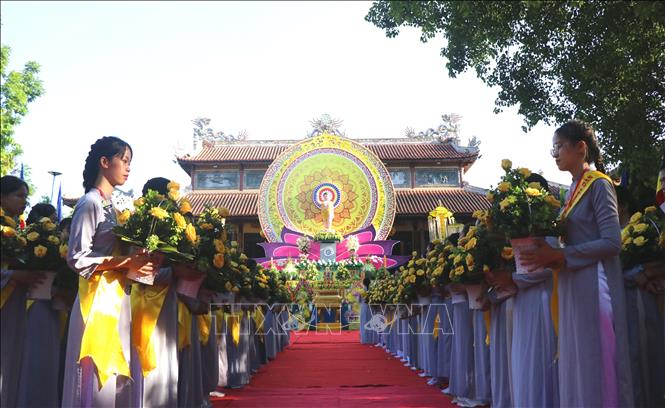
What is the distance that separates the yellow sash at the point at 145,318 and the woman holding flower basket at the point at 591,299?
2099mm

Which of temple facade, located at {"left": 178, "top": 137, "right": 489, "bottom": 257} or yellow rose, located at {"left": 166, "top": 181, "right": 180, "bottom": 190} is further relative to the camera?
temple facade, located at {"left": 178, "top": 137, "right": 489, "bottom": 257}

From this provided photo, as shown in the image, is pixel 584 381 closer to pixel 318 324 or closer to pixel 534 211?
pixel 534 211

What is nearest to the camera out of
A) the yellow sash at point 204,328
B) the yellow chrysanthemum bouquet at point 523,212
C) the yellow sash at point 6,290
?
the yellow chrysanthemum bouquet at point 523,212

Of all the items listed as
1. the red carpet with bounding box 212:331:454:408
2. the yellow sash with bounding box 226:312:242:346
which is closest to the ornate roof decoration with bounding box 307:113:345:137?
the red carpet with bounding box 212:331:454:408

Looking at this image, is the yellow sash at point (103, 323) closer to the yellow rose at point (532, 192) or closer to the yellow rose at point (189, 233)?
the yellow rose at point (189, 233)

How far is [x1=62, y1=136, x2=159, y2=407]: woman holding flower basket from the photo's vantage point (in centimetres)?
285

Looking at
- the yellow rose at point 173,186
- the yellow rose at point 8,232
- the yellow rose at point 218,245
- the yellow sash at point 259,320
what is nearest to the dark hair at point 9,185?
the yellow rose at point 8,232

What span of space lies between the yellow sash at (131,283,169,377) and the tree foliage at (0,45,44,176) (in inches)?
549

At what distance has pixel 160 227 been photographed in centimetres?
332

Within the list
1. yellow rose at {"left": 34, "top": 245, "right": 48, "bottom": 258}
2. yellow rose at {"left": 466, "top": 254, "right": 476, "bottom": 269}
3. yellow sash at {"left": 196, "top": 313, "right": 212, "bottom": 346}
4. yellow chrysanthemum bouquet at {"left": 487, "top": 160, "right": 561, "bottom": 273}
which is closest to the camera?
yellow chrysanthemum bouquet at {"left": 487, "top": 160, "right": 561, "bottom": 273}

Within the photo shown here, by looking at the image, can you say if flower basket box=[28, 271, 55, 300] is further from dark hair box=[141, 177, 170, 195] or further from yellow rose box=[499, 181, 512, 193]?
yellow rose box=[499, 181, 512, 193]

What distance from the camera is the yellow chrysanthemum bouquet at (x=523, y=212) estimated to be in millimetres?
2975

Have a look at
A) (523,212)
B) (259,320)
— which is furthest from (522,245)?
(259,320)

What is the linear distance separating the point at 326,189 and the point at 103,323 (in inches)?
834
